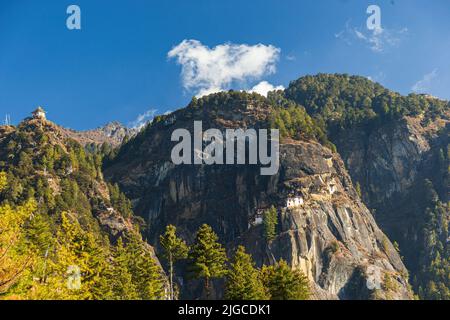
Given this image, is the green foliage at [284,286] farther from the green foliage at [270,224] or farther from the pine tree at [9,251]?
the green foliage at [270,224]

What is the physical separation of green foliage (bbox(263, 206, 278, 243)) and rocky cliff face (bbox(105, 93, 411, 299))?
1613 mm

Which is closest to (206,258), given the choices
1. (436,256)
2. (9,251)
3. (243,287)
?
(243,287)

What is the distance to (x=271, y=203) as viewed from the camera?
14975cm

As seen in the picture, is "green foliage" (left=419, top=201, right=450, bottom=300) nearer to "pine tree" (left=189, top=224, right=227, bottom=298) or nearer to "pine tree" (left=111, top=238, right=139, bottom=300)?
"pine tree" (left=189, top=224, right=227, bottom=298)

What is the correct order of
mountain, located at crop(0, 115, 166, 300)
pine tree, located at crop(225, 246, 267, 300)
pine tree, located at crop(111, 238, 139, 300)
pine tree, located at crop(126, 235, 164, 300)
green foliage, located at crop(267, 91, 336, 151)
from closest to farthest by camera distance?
pine tree, located at crop(225, 246, 267, 300) → pine tree, located at crop(111, 238, 139, 300) → pine tree, located at crop(126, 235, 164, 300) → mountain, located at crop(0, 115, 166, 300) → green foliage, located at crop(267, 91, 336, 151)

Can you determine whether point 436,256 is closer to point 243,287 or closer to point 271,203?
point 271,203

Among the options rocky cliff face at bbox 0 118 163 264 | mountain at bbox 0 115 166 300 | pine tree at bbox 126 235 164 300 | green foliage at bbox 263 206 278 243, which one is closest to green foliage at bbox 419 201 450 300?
green foliage at bbox 263 206 278 243

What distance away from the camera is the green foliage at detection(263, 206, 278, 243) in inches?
5359

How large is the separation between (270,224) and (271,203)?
14.1 metres

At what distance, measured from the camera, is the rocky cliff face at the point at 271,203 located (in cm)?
13312

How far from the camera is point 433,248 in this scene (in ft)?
568

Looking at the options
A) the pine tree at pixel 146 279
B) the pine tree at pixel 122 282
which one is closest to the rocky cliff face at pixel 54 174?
the pine tree at pixel 122 282
